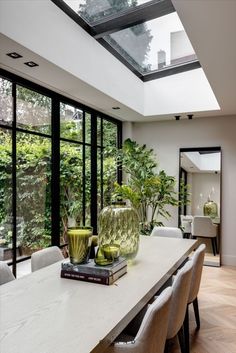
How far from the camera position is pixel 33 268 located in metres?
2.49

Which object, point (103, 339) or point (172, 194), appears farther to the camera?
point (172, 194)

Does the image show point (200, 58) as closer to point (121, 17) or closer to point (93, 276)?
point (121, 17)

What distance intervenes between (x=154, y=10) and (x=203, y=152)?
285cm

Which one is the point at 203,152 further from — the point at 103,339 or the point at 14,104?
the point at 103,339

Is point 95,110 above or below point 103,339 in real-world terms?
above

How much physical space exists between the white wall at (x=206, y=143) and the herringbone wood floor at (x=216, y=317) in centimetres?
92

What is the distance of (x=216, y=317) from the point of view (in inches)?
128

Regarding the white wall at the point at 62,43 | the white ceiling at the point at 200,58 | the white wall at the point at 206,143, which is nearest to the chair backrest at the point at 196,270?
the white ceiling at the point at 200,58

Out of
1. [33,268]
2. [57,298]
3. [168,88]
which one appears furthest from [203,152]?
[57,298]

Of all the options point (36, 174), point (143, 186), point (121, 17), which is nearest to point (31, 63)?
point (121, 17)

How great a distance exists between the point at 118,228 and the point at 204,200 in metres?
3.67

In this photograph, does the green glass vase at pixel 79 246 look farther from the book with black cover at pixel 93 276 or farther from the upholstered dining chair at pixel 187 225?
the upholstered dining chair at pixel 187 225

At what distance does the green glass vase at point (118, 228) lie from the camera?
7.15 ft

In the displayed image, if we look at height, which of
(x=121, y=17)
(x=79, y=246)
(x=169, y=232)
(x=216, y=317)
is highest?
(x=121, y=17)
